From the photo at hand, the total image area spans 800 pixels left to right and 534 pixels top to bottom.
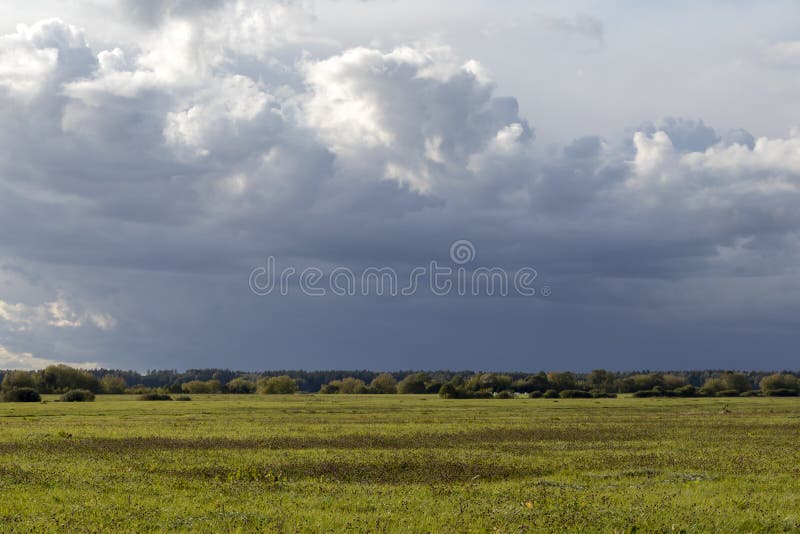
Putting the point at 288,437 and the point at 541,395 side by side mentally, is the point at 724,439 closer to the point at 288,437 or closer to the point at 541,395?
the point at 288,437

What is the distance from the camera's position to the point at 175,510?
867 inches

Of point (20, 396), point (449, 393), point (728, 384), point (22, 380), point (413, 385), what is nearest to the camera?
point (20, 396)

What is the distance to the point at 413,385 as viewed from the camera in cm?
19288

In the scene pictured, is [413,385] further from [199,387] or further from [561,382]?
[199,387]

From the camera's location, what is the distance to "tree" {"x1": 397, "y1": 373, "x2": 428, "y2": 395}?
628ft

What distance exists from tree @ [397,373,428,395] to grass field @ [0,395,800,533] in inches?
5535

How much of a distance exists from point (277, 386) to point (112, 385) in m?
41.4

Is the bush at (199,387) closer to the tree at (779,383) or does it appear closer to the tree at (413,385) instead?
the tree at (413,385)

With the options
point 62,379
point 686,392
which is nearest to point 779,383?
point 686,392

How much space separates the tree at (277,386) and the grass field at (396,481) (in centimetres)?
13713

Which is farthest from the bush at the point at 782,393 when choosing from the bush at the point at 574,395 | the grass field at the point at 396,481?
the grass field at the point at 396,481

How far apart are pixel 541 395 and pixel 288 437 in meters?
123

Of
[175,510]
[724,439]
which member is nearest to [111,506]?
[175,510]

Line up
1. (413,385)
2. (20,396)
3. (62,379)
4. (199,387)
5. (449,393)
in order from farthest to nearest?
1. (413,385)
2. (199,387)
3. (62,379)
4. (449,393)
5. (20,396)
